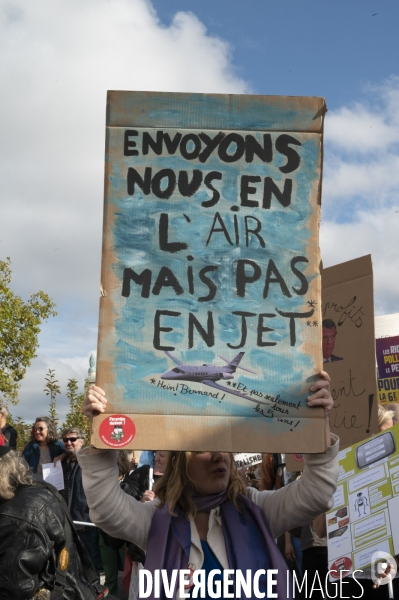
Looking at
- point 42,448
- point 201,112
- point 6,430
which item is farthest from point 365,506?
point 6,430

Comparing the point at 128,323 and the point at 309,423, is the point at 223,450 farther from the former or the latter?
the point at 128,323

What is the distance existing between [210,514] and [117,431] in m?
0.54

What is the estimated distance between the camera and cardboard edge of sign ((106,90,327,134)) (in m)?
2.83

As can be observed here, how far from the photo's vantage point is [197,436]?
2.56 m

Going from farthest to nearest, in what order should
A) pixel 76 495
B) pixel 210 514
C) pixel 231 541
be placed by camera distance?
pixel 76 495 < pixel 210 514 < pixel 231 541

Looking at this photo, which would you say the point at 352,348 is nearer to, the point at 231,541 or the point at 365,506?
the point at 365,506

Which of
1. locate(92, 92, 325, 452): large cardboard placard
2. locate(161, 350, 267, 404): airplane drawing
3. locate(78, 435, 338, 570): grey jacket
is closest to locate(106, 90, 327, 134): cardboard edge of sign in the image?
locate(92, 92, 325, 452): large cardboard placard

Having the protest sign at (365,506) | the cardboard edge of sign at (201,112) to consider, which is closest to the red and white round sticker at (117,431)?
the cardboard edge of sign at (201,112)

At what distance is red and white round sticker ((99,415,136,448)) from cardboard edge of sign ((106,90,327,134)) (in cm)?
111

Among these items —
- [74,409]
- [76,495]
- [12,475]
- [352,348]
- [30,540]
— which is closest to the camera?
[30,540]

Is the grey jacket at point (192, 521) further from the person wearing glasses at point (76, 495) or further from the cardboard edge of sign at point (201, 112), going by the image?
the person wearing glasses at point (76, 495)

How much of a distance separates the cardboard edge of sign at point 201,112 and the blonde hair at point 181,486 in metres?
1.28

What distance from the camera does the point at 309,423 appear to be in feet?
8.52

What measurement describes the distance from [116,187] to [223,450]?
Result: 3.43 ft
